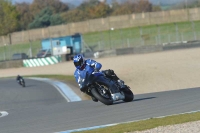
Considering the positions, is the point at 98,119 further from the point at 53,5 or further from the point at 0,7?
the point at 53,5

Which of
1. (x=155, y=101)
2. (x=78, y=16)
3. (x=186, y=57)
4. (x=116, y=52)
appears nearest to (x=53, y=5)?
(x=78, y=16)

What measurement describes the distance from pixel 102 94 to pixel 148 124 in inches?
173

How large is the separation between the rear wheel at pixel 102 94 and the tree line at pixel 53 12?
62.1 m

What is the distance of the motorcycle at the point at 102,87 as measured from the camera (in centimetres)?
1396

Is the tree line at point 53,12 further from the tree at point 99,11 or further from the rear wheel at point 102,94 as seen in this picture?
the rear wheel at point 102,94

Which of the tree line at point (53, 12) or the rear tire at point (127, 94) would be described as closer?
the rear tire at point (127, 94)

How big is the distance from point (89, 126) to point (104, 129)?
0.73 meters

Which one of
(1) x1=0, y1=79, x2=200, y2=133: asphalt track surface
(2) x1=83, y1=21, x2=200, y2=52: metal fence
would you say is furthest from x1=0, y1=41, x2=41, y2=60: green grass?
(1) x1=0, y1=79, x2=200, y2=133: asphalt track surface

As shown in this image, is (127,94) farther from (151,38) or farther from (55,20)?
(55,20)

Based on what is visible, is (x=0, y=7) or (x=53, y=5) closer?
(x=0, y=7)

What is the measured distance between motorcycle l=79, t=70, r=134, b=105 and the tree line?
62.0 meters

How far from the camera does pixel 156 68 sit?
31.3 metres

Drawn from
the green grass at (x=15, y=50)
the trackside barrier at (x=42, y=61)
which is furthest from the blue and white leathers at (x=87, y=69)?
the green grass at (x=15, y=50)

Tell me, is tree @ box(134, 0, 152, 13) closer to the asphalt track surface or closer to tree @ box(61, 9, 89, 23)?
tree @ box(61, 9, 89, 23)
